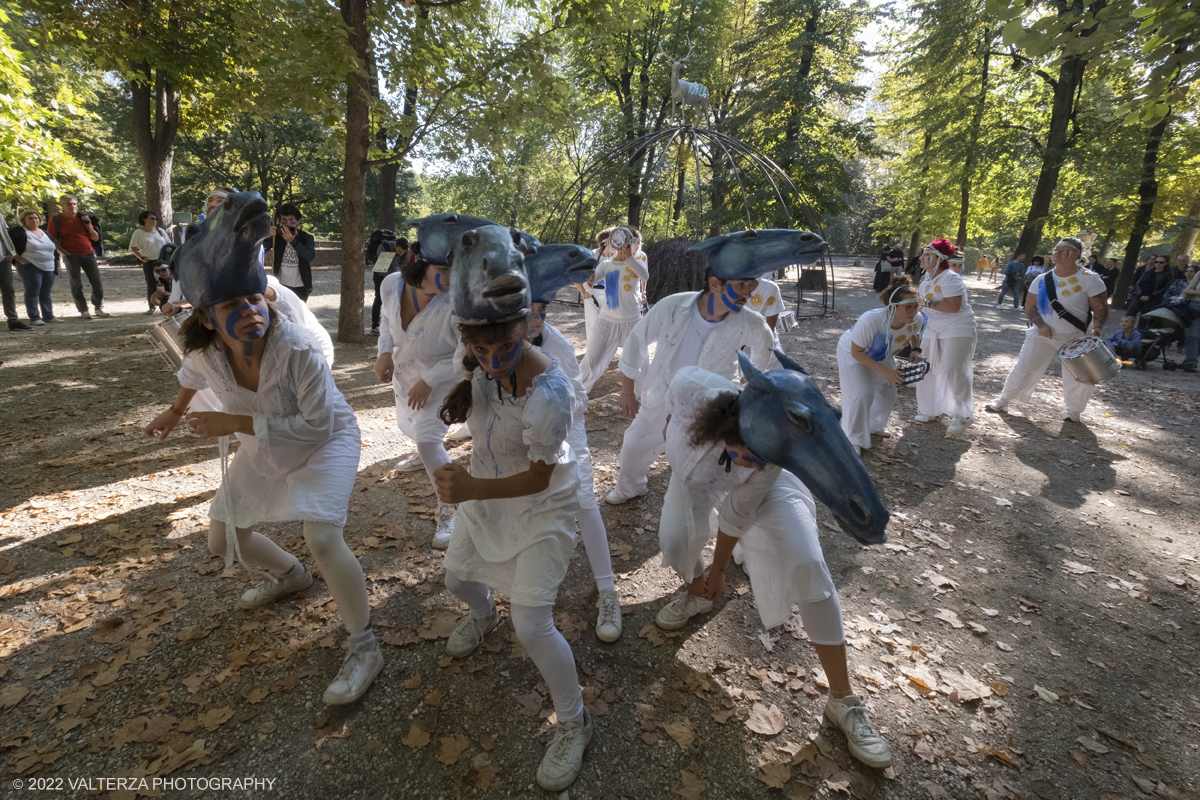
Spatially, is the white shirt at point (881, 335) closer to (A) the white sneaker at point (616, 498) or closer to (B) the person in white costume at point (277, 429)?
(A) the white sneaker at point (616, 498)

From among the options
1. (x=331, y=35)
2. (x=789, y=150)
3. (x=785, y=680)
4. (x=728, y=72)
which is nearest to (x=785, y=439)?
(x=785, y=680)

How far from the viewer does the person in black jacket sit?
7.43 metres

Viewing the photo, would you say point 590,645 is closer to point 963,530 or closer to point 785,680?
point 785,680

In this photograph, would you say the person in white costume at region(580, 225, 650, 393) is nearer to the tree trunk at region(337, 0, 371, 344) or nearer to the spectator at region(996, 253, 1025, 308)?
the tree trunk at region(337, 0, 371, 344)

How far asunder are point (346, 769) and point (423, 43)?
8282mm

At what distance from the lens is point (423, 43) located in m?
7.25

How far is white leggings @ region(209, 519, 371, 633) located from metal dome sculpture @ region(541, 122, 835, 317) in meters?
7.10

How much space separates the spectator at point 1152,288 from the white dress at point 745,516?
13.4 metres

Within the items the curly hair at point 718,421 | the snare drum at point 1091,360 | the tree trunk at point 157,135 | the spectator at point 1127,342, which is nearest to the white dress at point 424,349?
the curly hair at point 718,421

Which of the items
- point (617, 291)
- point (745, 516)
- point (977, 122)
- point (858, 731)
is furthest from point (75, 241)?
point (977, 122)

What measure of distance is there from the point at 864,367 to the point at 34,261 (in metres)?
12.2

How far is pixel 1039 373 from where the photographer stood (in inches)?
267

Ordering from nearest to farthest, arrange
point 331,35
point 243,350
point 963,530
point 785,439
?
point 785,439
point 243,350
point 963,530
point 331,35

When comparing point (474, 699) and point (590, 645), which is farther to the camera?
point (590, 645)
